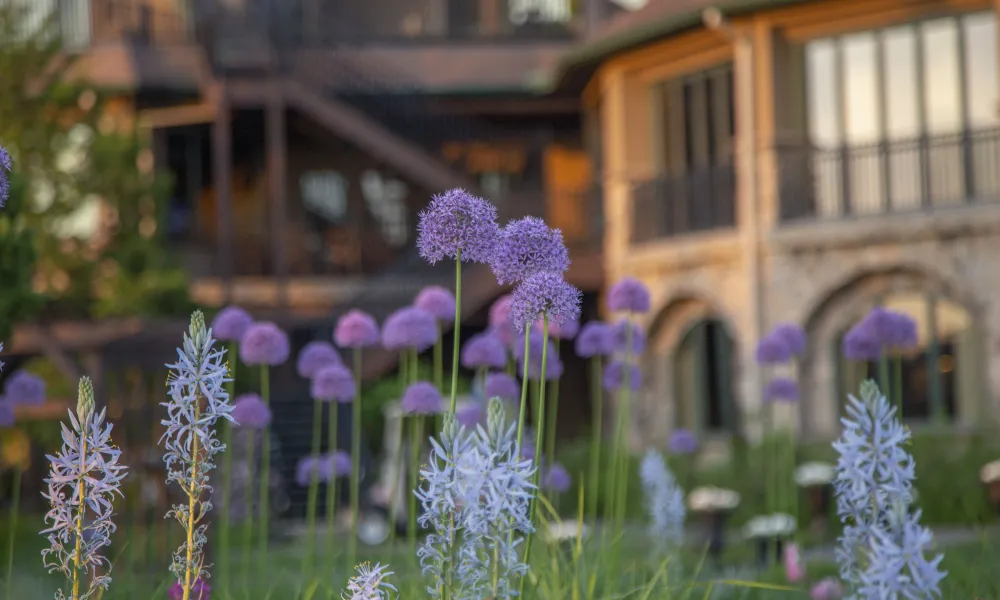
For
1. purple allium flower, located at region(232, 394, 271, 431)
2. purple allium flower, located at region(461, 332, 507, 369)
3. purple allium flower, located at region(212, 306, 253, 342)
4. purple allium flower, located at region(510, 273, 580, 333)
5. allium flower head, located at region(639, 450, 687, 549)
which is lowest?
allium flower head, located at region(639, 450, 687, 549)

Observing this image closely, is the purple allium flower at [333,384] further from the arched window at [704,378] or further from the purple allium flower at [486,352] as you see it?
the arched window at [704,378]

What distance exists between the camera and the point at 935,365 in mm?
19719

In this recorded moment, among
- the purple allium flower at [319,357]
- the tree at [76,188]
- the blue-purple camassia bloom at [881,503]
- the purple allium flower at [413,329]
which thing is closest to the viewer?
the blue-purple camassia bloom at [881,503]

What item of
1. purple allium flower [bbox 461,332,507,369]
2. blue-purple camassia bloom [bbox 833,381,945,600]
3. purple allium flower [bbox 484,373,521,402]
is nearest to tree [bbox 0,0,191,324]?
purple allium flower [bbox 461,332,507,369]

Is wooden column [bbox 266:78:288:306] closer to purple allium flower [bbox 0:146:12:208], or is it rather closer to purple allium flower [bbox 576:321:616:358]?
purple allium flower [bbox 576:321:616:358]

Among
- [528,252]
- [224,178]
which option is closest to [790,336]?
[528,252]

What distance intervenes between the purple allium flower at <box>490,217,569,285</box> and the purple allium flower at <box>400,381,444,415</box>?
3578mm

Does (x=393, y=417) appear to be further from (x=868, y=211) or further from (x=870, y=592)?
(x=870, y=592)

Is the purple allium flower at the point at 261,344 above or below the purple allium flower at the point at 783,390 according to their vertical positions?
above

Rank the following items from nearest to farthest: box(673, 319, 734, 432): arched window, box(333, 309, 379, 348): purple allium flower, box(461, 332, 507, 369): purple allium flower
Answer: box(461, 332, 507, 369): purple allium flower → box(333, 309, 379, 348): purple allium flower → box(673, 319, 734, 432): arched window

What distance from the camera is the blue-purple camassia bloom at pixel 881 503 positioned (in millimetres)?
3992

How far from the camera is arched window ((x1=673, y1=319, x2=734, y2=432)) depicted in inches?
880

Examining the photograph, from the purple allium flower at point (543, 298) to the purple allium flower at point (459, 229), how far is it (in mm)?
161

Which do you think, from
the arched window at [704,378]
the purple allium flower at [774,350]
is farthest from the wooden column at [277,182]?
the purple allium flower at [774,350]
